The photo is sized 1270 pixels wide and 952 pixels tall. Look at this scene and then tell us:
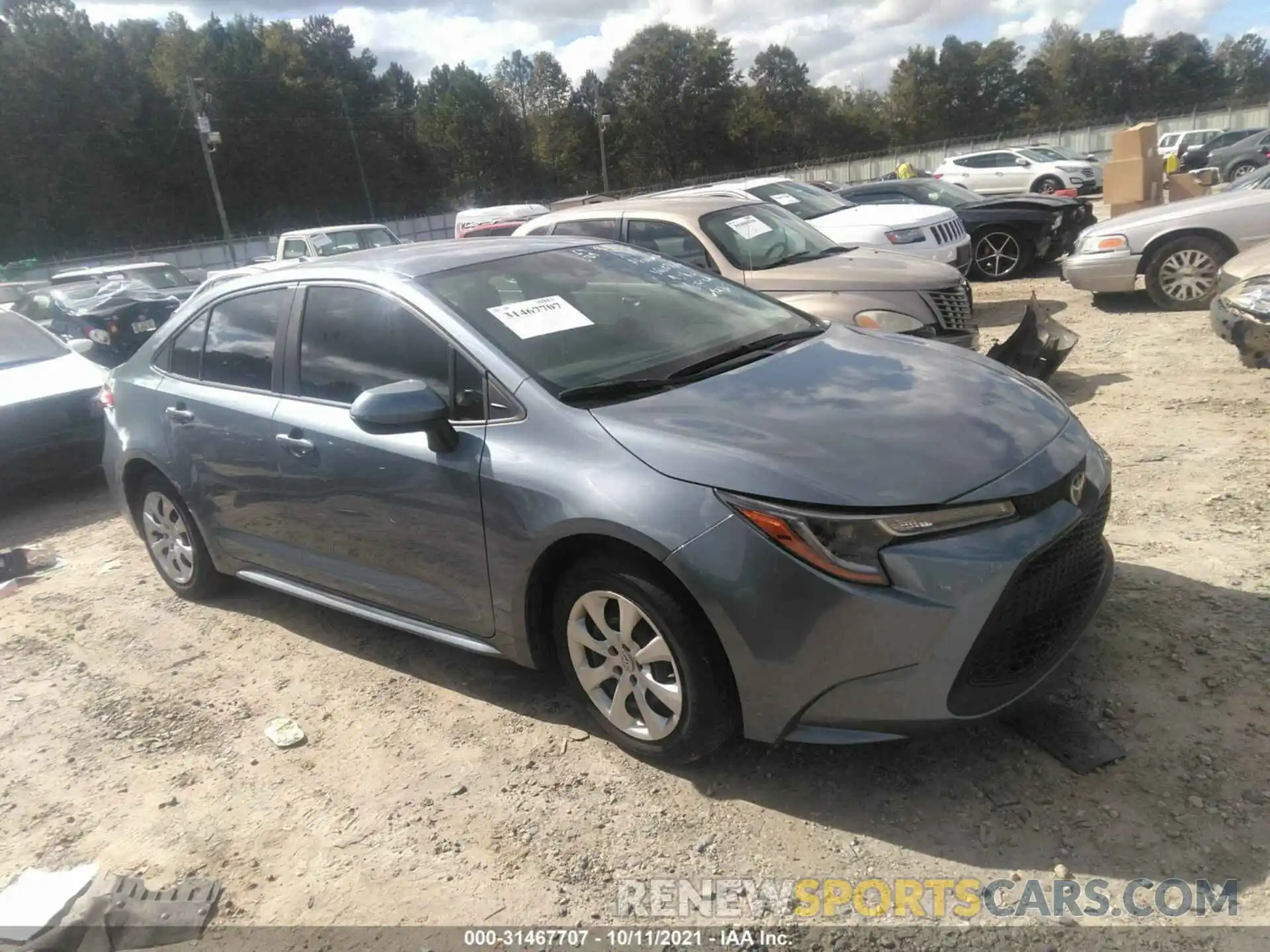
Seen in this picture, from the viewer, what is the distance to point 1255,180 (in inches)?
379

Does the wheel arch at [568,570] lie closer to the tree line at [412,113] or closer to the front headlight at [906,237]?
the front headlight at [906,237]

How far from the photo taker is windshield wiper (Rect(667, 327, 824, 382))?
11.0ft

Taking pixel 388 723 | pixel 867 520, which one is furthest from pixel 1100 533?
pixel 388 723

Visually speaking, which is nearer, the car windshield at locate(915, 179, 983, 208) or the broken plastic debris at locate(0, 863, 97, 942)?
the broken plastic debris at locate(0, 863, 97, 942)

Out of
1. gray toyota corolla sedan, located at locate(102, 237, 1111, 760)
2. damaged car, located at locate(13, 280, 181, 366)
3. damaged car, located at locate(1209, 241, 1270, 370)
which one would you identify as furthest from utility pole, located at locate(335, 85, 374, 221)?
gray toyota corolla sedan, located at locate(102, 237, 1111, 760)

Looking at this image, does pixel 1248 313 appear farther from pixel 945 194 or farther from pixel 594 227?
pixel 945 194

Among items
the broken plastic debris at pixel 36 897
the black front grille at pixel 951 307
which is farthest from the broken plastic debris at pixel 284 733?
the black front grille at pixel 951 307

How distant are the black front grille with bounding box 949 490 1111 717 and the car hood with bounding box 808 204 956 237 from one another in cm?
827

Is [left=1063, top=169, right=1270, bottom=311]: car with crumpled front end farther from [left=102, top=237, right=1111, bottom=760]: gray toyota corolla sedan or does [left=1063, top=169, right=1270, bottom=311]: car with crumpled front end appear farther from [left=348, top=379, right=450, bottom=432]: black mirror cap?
[left=348, top=379, right=450, bottom=432]: black mirror cap

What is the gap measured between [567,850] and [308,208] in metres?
68.5

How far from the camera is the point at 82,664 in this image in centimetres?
443

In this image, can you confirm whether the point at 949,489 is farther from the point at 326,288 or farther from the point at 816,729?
the point at 326,288

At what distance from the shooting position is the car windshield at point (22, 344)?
7680 mm

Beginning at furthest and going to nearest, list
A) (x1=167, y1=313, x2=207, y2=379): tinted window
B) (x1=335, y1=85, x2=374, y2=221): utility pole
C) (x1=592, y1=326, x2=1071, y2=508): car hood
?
(x1=335, y1=85, x2=374, y2=221): utility pole
(x1=167, y1=313, x2=207, y2=379): tinted window
(x1=592, y1=326, x2=1071, y2=508): car hood
